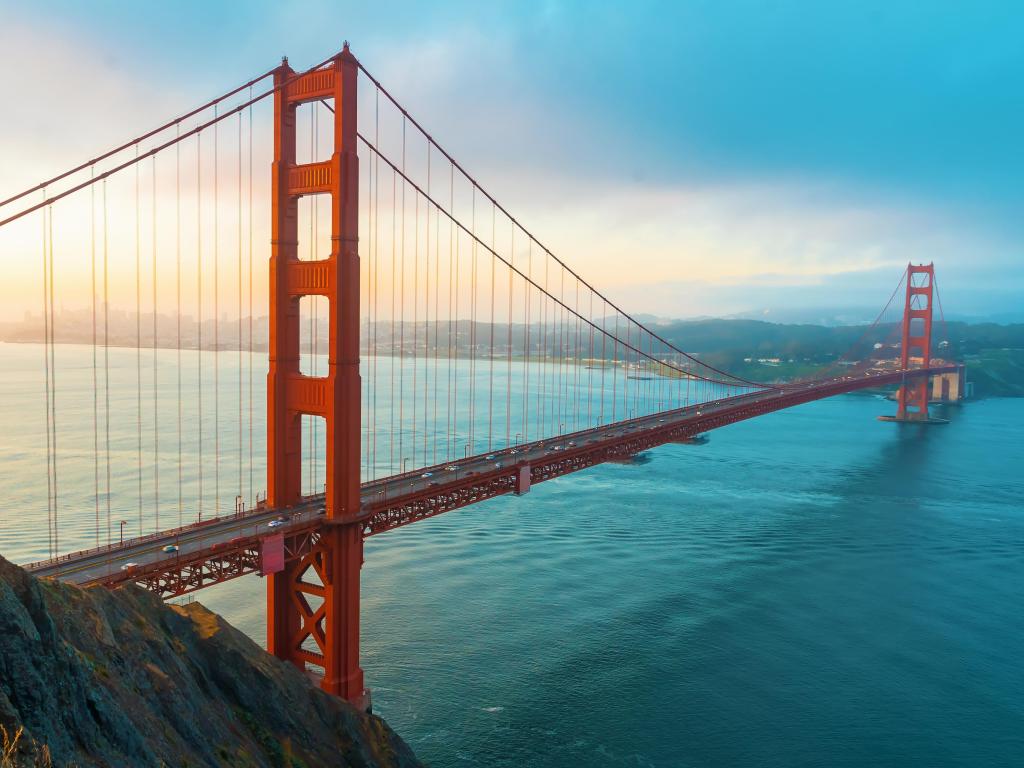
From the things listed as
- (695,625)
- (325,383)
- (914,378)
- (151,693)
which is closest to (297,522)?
(325,383)

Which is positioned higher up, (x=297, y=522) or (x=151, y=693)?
(x=297, y=522)

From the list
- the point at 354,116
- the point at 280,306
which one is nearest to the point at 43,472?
the point at 280,306

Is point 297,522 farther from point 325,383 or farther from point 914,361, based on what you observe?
point 914,361

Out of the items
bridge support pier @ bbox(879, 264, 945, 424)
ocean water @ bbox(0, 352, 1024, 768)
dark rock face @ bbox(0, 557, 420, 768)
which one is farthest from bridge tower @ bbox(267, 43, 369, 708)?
bridge support pier @ bbox(879, 264, 945, 424)

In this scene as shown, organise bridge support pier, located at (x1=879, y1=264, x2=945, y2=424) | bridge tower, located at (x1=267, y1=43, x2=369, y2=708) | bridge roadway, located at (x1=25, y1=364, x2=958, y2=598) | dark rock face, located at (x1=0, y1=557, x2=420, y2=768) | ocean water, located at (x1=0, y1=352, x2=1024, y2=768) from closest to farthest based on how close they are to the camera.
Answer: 1. dark rock face, located at (x1=0, y1=557, x2=420, y2=768)
2. bridge roadway, located at (x1=25, y1=364, x2=958, y2=598)
3. bridge tower, located at (x1=267, y1=43, x2=369, y2=708)
4. ocean water, located at (x1=0, y1=352, x2=1024, y2=768)
5. bridge support pier, located at (x1=879, y1=264, x2=945, y2=424)

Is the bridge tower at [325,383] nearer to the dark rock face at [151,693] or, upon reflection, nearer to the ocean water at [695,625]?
the dark rock face at [151,693]

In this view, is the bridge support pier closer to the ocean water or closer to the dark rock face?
the ocean water

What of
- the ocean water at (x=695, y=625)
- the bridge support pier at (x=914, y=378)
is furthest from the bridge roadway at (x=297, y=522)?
the bridge support pier at (x=914, y=378)
